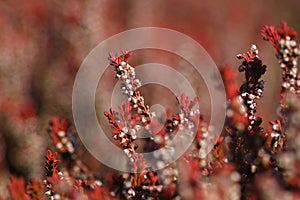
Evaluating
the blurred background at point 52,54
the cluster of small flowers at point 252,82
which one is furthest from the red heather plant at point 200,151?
the blurred background at point 52,54

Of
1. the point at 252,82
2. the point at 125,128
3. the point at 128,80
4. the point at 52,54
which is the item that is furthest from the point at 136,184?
the point at 52,54

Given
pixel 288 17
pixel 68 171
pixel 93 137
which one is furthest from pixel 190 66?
pixel 288 17

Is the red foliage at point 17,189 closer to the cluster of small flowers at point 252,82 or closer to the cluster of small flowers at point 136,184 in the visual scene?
the cluster of small flowers at point 136,184

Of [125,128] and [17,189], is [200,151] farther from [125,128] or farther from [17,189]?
[17,189]

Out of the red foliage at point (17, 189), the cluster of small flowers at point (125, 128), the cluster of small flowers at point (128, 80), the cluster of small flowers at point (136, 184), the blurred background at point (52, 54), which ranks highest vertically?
the blurred background at point (52, 54)

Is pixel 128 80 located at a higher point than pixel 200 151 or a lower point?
higher

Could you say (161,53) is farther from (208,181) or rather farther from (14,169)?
(208,181)

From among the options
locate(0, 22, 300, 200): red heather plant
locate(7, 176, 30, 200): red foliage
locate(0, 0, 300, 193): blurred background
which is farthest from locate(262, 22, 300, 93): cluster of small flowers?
locate(0, 0, 300, 193): blurred background

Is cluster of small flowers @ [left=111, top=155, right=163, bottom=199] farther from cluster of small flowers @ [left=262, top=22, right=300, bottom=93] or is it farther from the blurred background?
the blurred background
